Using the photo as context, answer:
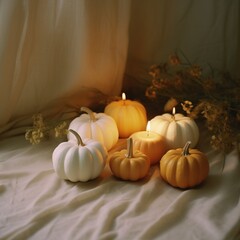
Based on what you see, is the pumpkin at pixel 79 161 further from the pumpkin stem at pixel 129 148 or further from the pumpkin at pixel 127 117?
the pumpkin at pixel 127 117

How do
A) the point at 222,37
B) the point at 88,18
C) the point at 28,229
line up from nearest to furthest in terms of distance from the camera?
the point at 28,229 < the point at 88,18 < the point at 222,37

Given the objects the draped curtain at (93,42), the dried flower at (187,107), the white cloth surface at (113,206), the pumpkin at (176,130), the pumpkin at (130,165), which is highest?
the draped curtain at (93,42)

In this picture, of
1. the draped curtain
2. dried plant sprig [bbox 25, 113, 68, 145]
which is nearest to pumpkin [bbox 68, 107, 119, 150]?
dried plant sprig [bbox 25, 113, 68, 145]

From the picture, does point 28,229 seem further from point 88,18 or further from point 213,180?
point 88,18

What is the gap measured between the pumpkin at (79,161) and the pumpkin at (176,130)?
23 centimetres

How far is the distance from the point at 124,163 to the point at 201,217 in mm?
242

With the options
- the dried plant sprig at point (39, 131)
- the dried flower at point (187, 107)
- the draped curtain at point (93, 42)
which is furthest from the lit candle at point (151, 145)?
the draped curtain at point (93, 42)

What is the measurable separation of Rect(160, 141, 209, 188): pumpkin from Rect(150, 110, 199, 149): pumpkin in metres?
0.14

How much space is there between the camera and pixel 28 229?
2.59 ft

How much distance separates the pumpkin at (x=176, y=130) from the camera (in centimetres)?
111

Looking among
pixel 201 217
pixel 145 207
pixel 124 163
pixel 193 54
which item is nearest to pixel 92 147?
pixel 124 163

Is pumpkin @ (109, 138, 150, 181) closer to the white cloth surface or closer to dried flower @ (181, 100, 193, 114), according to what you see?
the white cloth surface

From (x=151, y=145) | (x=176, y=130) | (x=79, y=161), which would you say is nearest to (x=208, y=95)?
(x=176, y=130)

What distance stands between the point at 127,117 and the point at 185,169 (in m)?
0.34
